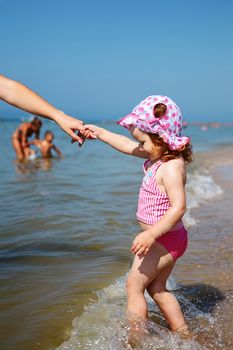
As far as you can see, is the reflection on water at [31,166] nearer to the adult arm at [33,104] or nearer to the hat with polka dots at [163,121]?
the adult arm at [33,104]

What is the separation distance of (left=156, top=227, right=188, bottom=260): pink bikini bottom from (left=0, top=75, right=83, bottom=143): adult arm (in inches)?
35.3

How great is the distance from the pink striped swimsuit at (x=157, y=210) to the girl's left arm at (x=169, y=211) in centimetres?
10

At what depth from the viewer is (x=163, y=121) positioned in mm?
2717

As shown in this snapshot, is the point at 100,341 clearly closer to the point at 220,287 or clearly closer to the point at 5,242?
the point at 220,287

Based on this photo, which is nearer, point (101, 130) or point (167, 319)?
point (167, 319)

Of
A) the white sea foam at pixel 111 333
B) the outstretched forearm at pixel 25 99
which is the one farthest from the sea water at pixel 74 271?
the outstretched forearm at pixel 25 99

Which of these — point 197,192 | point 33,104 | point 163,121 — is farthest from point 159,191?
point 197,192

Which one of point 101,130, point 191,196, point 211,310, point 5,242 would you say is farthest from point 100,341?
point 191,196

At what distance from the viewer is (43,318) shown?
2973 mm

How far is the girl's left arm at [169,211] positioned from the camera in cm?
Result: 259

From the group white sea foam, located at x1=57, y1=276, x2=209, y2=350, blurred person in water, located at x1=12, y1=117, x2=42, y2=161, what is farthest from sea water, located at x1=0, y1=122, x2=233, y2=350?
blurred person in water, located at x1=12, y1=117, x2=42, y2=161

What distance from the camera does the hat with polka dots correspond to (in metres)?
2.72

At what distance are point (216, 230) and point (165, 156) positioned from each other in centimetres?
264

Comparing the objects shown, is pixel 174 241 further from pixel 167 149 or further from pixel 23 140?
pixel 23 140
